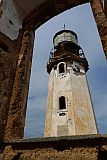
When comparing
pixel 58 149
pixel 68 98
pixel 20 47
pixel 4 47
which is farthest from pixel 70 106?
pixel 58 149

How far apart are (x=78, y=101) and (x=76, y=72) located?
3696 millimetres

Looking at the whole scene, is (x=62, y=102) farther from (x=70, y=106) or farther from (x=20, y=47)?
(x=20, y=47)

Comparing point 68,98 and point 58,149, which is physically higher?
point 68,98

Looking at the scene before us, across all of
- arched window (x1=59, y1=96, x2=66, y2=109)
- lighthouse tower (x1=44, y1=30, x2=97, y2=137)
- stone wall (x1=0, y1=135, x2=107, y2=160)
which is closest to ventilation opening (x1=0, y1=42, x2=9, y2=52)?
stone wall (x1=0, y1=135, x2=107, y2=160)

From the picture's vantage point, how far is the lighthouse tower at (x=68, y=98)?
48.9 ft

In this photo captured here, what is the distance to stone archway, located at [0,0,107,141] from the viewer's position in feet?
7.88

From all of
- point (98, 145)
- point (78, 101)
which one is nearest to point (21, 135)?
point (98, 145)

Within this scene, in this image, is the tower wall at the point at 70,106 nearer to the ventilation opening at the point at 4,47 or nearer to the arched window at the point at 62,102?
the arched window at the point at 62,102

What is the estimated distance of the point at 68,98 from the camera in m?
16.7

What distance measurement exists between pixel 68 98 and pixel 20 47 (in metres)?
13.7

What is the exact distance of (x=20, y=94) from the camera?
263 centimetres

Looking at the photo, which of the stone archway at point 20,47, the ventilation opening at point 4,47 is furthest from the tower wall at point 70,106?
the ventilation opening at point 4,47

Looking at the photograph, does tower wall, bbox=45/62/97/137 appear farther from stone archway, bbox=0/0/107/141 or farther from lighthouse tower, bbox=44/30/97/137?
stone archway, bbox=0/0/107/141

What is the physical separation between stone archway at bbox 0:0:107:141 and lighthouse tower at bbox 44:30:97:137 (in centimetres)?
1121
